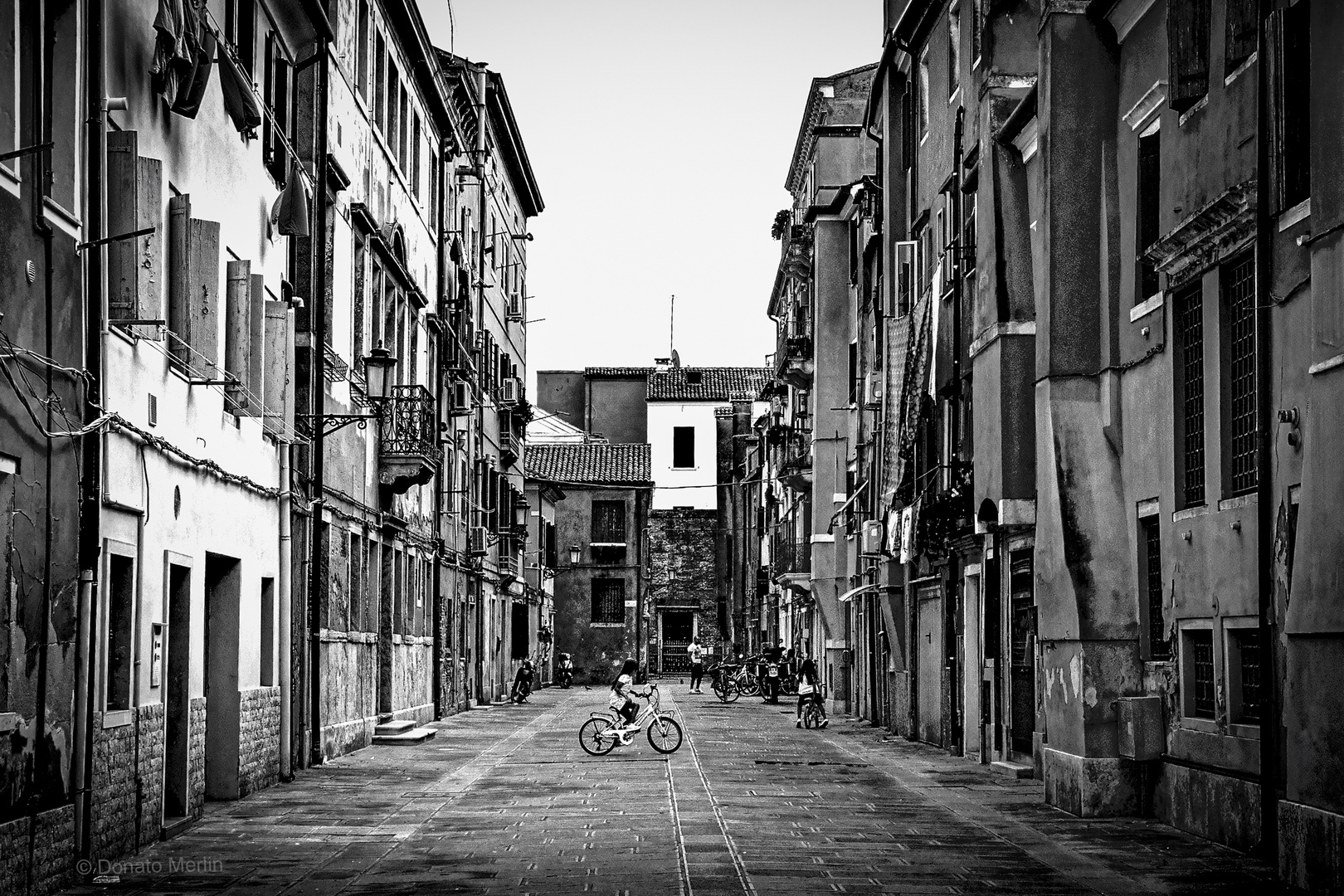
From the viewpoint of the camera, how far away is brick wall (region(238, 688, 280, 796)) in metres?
18.9

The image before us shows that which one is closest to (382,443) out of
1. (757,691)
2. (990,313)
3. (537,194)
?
(990,313)

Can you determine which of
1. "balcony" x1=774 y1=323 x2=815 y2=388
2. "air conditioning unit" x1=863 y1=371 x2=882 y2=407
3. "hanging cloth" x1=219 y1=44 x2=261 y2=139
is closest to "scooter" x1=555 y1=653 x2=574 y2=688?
"balcony" x1=774 y1=323 x2=815 y2=388

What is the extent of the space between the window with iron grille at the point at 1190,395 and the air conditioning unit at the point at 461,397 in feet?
86.6

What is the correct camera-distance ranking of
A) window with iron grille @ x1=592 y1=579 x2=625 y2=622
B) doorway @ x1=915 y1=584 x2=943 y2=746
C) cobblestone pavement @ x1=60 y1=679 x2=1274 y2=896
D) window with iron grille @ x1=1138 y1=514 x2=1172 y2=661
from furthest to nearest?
window with iron grille @ x1=592 y1=579 x2=625 y2=622 → doorway @ x1=915 y1=584 x2=943 y2=746 → window with iron grille @ x1=1138 y1=514 x2=1172 y2=661 → cobblestone pavement @ x1=60 y1=679 x2=1274 y2=896

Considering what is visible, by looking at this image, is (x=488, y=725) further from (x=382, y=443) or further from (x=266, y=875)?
(x=266, y=875)

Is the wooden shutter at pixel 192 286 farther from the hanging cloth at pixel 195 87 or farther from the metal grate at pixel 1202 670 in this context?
the metal grate at pixel 1202 670

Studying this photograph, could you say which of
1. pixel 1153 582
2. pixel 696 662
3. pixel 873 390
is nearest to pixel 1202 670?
pixel 1153 582

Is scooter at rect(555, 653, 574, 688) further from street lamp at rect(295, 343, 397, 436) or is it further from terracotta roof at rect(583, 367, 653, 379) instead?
street lamp at rect(295, 343, 397, 436)

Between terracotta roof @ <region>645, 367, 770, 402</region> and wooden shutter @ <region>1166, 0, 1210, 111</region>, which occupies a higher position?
terracotta roof @ <region>645, 367, 770, 402</region>

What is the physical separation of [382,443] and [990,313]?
1245cm

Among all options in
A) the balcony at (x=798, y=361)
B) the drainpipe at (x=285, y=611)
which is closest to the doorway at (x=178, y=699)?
the drainpipe at (x=285, y=611)

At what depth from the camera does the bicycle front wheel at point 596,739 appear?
26547 mm

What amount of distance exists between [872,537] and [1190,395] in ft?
62.4

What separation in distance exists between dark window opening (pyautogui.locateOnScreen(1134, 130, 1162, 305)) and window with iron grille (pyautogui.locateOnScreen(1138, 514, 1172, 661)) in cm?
233
